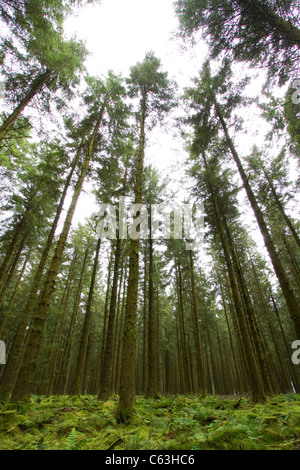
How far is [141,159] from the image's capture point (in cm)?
815

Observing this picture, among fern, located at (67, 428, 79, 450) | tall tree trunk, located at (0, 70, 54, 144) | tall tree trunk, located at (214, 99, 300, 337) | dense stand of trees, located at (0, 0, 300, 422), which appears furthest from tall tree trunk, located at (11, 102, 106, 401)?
tall tree trunk, located at (214, 99, 300, 337)

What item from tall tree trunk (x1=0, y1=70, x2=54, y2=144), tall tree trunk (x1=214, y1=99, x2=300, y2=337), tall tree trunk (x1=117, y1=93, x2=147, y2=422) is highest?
tall tree trunk (x1=0, y1=70, x2=54, y2=144)

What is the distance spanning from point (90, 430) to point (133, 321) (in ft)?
7.64

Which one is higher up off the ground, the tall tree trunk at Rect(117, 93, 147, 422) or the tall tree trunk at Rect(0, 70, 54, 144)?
the tall tree trunk at Rect(0, 70, 54, 144)

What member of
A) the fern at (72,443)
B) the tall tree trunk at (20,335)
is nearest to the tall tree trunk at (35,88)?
the tall tree trunk at (20,335)

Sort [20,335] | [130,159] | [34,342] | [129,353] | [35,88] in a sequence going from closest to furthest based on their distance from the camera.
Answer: [129,353], [34,342], [20,335], [35,88], [130,159]

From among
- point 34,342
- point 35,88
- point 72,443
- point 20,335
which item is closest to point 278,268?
point 72,443

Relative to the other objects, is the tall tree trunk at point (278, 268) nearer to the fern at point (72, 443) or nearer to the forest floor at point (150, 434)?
the forest floor at point (150, 434)

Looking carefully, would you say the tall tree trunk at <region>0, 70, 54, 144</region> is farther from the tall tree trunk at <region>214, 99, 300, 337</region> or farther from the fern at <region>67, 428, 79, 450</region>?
the fern at <region>67, 428, 79, 450</region>

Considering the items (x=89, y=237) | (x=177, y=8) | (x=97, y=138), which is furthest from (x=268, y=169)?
(x=89, y=237)

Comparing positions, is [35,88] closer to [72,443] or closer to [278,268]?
[72,443]

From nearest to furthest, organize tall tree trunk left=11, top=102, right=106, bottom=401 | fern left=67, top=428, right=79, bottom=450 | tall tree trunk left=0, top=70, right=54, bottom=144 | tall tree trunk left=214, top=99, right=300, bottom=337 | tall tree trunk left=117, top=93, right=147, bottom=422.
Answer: fern left=67, top=428, right=79, bottom=450 → tall tree trunk left=117, top=93, right=147, bottom=422 → tall tree trunk left=11, top=102, right=106, bottom=401 → tall tree trunk left=214, top=99, right=300, bottom=337 → tall tree trunk left=0, top=70, right=54, bottom=144

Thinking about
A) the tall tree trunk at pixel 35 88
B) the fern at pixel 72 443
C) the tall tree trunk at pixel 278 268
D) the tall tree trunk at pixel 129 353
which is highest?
the tall tree trunk at pixel 35 88
